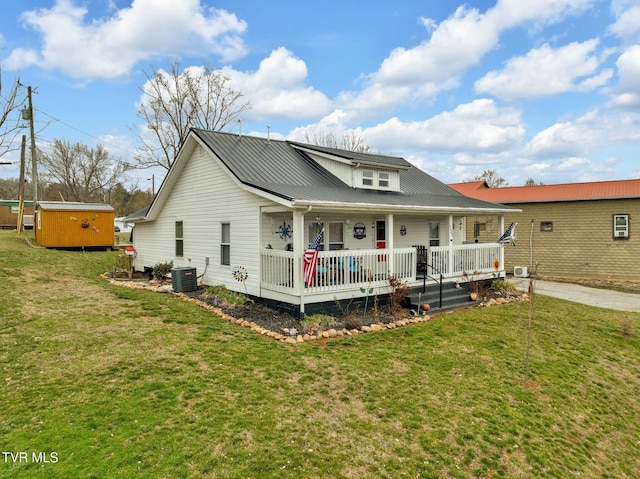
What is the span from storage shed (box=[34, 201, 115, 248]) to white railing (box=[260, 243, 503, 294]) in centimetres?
1488

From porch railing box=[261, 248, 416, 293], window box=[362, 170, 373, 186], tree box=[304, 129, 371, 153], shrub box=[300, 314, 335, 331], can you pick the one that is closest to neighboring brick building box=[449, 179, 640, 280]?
window box=[362, 170, 373, 186]

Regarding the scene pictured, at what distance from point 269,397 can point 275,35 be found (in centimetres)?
1828

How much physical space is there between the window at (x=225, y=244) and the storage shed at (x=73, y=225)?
12530 millimetres

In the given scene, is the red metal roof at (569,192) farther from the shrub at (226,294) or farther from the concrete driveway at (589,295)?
the shrub at (226,294)

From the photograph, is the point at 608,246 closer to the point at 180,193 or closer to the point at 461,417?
the point at 461,417

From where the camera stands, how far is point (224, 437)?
14.7 feet

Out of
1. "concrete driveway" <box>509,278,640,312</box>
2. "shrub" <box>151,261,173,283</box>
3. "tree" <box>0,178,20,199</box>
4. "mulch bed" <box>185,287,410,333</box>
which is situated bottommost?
"concrete driveway" <box>509,278,640,312</box>

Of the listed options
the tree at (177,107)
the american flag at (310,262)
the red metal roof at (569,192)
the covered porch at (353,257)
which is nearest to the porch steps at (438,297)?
the covered porch at (353,257)

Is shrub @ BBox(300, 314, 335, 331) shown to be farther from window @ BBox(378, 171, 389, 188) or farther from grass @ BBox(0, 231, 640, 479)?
window @ BBox(378, 171, 389, 188)

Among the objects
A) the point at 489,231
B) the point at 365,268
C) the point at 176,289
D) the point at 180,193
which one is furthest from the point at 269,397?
the point at 489,231

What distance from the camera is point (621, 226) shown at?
1922 centimetres

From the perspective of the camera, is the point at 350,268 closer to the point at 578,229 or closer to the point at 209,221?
the point at 209,221

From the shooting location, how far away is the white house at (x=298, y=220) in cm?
970

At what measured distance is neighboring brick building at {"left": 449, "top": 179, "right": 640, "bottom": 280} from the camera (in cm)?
1911
